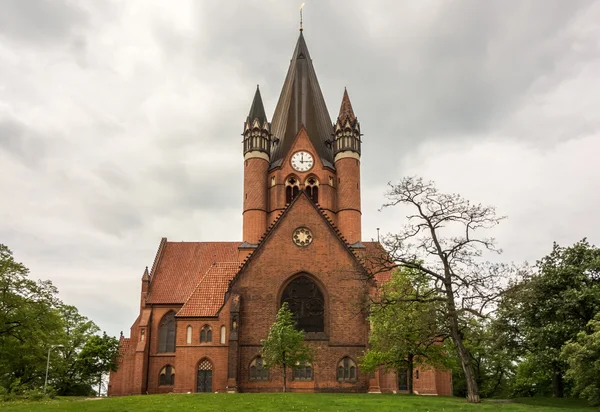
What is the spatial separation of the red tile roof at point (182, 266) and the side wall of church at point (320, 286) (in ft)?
41.5

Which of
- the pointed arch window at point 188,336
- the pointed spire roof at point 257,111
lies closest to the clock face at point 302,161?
the pointed spire roof at point 257,111

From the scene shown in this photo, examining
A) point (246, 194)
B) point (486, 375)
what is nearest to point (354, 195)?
point (246, 194)

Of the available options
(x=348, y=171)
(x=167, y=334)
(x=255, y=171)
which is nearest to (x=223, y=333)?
(x=167, y=334)

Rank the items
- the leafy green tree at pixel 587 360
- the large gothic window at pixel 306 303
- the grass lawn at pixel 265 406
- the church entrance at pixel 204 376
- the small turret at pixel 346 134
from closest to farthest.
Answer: the grass lawn at pixel 265 406
the leafy green tree at pixel 587 360
the church entrance at pixel 204 376
the large gothic window at pixel 306 303
the small turret at pixel 346 134

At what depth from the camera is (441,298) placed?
30484 mm

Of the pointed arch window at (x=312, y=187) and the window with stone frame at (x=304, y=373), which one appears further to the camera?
the pointed arch window at (x=312, y=187)

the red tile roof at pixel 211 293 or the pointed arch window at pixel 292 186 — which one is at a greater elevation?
the pointed arch window at pixel 292 186

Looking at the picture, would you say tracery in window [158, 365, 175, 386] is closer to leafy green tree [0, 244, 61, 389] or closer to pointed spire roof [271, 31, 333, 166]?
leafy green tree [0, 244, 61, 389]

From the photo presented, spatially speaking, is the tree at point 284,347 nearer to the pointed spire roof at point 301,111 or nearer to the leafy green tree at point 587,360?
the leafy green tree at point 587,360

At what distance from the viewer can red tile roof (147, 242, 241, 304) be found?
57.2 m

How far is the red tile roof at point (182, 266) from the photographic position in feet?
188

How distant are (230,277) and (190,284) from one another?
29.7 feet

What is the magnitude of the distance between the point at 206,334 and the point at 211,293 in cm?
374

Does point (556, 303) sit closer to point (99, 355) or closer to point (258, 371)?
point (258, 371)
